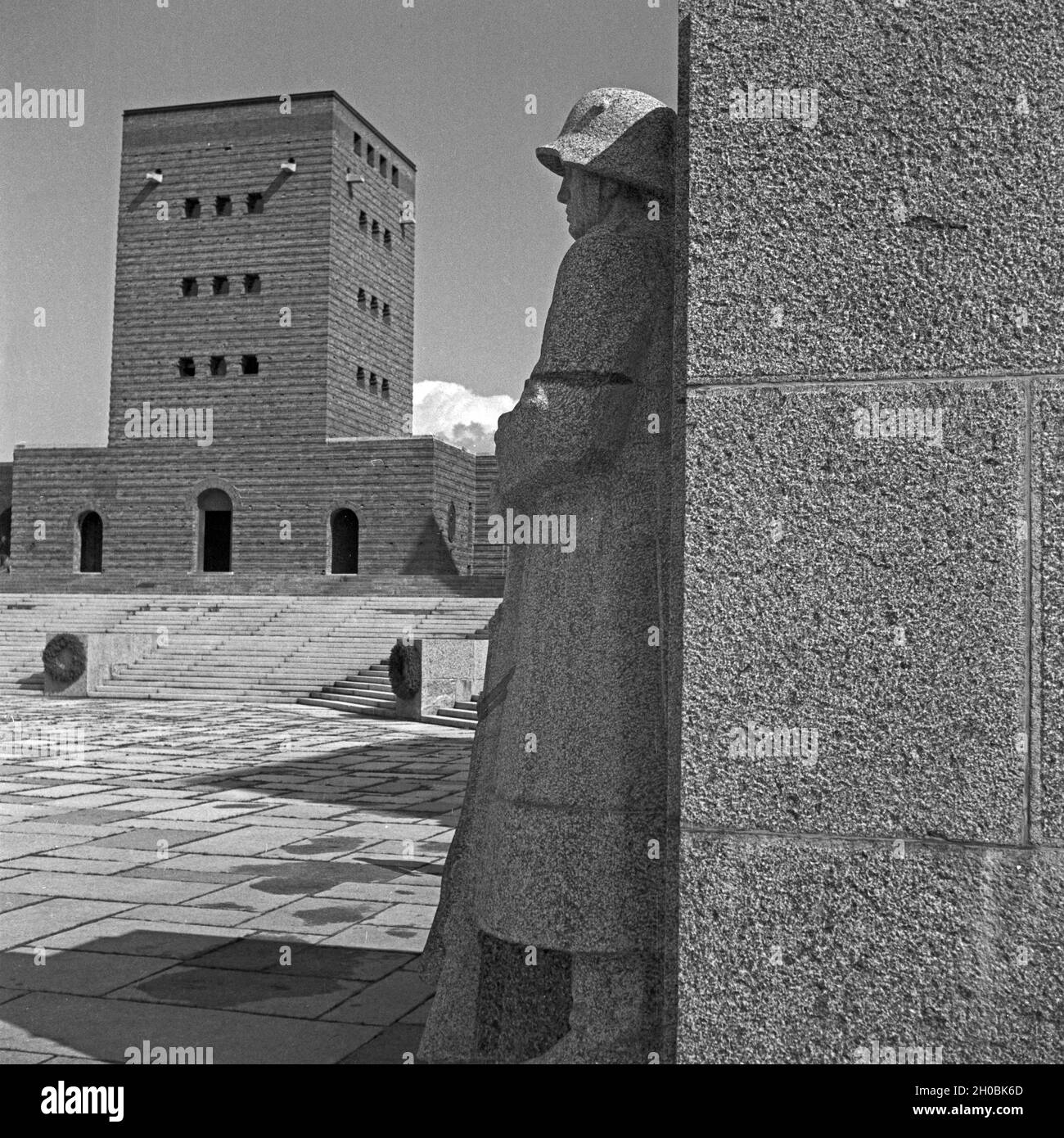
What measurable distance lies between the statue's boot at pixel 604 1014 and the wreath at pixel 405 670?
13.6 metres

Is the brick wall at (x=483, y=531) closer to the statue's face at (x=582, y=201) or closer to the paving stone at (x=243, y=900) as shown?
the paving stone at (x=243, y=900)

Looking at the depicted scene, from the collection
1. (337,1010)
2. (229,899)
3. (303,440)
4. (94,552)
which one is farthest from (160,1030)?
(94,552)

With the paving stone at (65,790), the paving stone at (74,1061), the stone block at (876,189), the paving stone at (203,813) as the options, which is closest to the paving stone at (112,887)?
the paving stone at (203,813)

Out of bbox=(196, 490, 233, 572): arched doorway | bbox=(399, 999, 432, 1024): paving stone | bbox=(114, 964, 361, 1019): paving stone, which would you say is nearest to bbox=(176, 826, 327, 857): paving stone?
bbox=(114, 964, 361, 1019): paving stone

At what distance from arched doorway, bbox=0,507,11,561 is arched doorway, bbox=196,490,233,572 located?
7983 mm

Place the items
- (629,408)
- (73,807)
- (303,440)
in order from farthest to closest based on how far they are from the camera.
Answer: (303,440), (73,807), (629,408)

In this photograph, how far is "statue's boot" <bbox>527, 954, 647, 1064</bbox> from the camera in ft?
8.52

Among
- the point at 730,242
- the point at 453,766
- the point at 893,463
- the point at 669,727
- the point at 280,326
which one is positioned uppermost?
the point at 280,326

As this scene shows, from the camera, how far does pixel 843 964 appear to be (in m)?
2.14

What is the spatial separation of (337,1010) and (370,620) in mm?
20252

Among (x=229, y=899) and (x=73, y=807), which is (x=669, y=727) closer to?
(x=229, y=899)

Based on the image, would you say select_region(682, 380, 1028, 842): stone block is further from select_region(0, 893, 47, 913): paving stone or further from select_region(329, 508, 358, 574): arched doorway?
select_region(329, 508, 358, 574): arched doorway

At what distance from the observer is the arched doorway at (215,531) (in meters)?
40.7

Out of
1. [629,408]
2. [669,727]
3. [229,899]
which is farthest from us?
[229,899]
